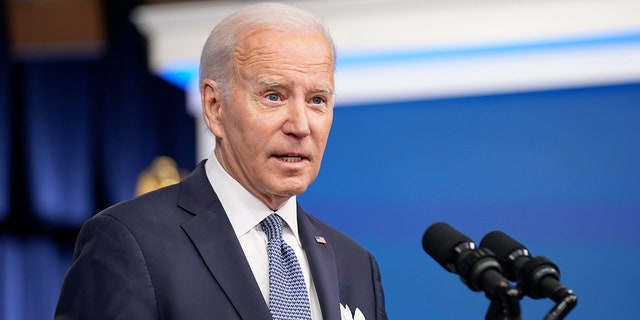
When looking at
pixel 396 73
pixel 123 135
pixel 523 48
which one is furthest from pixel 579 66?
pixel 123 135

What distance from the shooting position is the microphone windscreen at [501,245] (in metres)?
1.48

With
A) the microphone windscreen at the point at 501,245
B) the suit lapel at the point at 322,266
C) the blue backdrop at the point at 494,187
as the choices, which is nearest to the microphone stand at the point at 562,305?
the microphone windscreen at the point at 501,245

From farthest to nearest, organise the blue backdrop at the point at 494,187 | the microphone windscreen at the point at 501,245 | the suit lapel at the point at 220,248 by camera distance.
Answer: the blue backdrop at the point at 494,187 → the suit lapel at the point at 220,248 → the microphone windscreen at the point at 501,245

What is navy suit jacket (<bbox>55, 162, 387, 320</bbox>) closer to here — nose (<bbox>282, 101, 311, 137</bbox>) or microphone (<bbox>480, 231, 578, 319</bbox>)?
nose (<bbox>282, 101, 311, 137</bbox>)

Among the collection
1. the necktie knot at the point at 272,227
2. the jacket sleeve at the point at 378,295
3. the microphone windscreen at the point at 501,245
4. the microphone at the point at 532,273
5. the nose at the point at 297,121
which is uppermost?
the nose at the point at 297,121

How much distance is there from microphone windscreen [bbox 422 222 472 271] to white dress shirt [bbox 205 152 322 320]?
1.00 ft

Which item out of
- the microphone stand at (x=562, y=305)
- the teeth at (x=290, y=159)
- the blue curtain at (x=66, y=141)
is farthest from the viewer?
the blue curtain at (x=66, y=141)

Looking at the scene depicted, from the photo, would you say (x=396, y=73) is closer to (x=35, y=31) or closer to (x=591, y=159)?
(x=591, y=159)

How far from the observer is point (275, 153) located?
1733mm

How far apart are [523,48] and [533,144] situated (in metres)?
0.36

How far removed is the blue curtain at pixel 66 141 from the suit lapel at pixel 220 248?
10.1 feet

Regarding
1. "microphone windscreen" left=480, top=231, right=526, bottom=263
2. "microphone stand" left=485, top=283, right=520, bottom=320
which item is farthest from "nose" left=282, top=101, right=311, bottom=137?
"microphone stand" left=485, top=283, right=520, bottom=320

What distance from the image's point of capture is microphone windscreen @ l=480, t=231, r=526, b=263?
1484 millimetres

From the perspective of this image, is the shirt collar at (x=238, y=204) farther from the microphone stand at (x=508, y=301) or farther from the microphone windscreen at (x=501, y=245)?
the microphone stand at (x=508, y=301)
